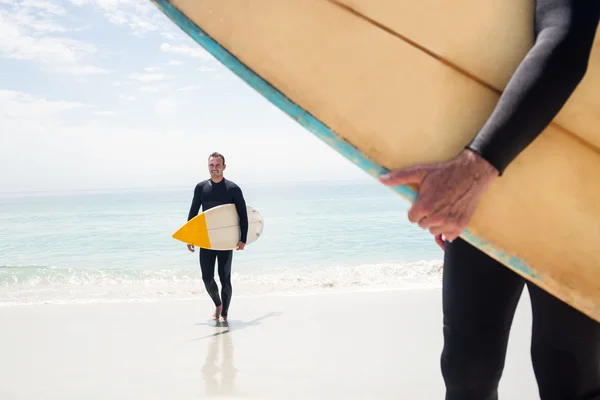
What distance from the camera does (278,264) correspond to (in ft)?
53.2

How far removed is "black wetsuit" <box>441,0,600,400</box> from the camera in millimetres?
1029

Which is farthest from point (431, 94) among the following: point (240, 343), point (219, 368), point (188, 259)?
point (188, 259)

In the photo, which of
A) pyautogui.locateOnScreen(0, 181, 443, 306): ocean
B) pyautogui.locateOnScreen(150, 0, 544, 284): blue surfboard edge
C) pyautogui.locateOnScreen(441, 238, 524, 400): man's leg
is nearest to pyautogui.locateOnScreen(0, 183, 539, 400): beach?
pyautogui.locateOnScreen(0, 181, 443, 306): ocean

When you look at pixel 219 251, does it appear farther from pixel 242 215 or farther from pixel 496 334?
pixel 496 334

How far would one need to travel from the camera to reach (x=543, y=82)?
1.02m

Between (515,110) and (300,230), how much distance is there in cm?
2514

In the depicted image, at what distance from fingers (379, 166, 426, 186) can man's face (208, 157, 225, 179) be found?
4.86m

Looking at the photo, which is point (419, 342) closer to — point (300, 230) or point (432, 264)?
point (432, 264)

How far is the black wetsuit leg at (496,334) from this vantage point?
4.08 ft

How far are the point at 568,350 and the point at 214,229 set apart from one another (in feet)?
17.0

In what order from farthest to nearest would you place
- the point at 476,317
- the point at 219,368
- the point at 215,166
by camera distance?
the point at 215,166, the point at 219,368, the point at 476,317

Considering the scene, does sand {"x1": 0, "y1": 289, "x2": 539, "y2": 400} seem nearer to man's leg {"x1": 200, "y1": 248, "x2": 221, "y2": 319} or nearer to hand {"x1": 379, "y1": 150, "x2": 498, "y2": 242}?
man's leg {"x1": 200, "y1": 248, "x2": 221, "y2": 319}

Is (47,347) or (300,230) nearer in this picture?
(47,347)

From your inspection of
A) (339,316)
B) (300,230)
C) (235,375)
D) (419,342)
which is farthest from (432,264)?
(300,230)
